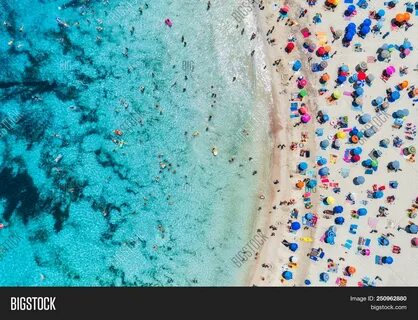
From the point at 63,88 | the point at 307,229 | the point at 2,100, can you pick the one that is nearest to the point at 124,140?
the point at 63,88

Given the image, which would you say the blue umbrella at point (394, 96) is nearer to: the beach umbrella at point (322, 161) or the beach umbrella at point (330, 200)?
the beach umbrella at point (322, 161)

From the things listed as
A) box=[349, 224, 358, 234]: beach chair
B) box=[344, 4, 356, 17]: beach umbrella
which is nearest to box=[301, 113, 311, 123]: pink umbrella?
box=[344, 4, 356, 17]: beach umbrella

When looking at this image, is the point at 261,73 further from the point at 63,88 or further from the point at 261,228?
the point at 63,88

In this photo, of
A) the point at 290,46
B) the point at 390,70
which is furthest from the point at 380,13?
the point at 290,46

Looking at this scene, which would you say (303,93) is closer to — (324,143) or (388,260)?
(324,143)

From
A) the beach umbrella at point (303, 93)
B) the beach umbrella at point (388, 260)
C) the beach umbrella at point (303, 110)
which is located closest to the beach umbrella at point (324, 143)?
the beach umbrella at point (303, 110)
